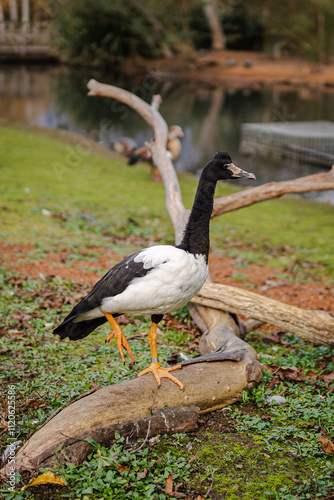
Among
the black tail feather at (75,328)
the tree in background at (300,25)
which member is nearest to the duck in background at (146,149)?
the black tail feather at (75,328)

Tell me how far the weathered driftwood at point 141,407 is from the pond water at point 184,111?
1108 centimetres

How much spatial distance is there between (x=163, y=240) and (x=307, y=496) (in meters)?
6.34

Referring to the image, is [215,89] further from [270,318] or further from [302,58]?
[270,318]

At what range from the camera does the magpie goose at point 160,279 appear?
441 centimetres

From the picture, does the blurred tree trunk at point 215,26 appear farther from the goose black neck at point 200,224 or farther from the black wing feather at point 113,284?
the black wing feather at point 113,284

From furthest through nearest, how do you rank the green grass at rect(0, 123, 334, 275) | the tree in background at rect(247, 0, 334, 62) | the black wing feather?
the tree in background at rect(247, 0, 334, 62), the green grass at rect(0, 123, 334, 275), the black wing feather

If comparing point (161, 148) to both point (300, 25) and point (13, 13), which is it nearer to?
point (300, 25)

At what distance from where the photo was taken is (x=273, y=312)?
584 cm

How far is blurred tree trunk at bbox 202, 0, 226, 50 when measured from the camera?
146 feet

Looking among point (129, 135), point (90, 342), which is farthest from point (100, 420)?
point (129, 135)

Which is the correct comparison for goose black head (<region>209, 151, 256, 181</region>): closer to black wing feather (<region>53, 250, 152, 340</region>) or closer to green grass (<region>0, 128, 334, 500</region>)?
black wing feather (<region>53, 250, 152, 340</region>)

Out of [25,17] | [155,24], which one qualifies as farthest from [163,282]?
[25,17]

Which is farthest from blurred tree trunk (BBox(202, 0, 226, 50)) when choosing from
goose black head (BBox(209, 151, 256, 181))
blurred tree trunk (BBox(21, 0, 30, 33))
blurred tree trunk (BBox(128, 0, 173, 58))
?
goose black head (BBox(209, 151, 256, 181))

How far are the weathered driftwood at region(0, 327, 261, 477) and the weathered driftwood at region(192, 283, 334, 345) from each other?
0.77 metres
